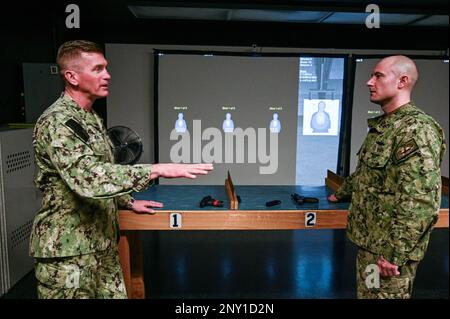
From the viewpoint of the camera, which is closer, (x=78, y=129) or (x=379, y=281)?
(x=78, y=129)

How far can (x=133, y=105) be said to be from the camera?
3.78 m

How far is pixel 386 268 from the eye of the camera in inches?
56.6

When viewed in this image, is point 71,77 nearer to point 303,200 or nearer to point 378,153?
point 378,153

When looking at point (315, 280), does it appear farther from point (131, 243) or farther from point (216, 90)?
point (216, 90)

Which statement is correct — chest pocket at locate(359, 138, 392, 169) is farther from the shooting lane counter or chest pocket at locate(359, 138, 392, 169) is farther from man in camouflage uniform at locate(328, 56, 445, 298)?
the shooting lane counter

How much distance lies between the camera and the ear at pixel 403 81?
58.3 inches

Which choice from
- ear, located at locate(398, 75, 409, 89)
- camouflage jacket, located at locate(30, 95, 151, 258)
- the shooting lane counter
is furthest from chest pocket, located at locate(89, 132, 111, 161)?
ear, located at locate(398, 75, 409, 89)

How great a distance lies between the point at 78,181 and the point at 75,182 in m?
0.01

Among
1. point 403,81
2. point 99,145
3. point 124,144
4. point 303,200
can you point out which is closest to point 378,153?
point 403,81

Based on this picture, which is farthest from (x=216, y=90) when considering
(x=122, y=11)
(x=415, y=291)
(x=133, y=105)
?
(x=415, y=291)

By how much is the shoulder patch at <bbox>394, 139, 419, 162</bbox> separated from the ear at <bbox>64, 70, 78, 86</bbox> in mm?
1169

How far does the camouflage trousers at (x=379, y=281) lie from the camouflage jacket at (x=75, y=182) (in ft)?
3.10

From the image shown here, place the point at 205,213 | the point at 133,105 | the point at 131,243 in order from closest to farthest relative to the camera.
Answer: the point at 205,213, the point at 131,243, the point at 133,105
